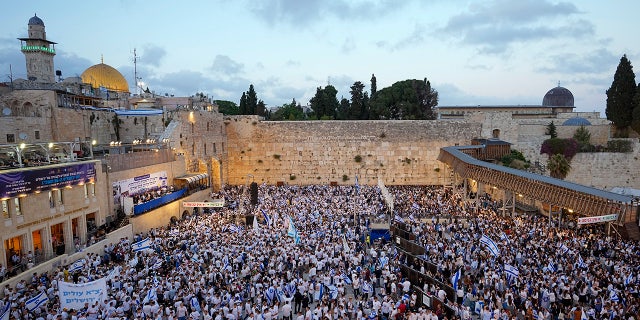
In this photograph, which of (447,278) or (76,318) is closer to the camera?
(76,318)

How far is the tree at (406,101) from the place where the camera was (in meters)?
40.7

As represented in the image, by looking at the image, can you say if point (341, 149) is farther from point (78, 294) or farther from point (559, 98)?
point (559, 98)

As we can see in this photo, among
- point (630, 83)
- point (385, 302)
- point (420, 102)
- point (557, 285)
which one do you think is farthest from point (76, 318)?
point (630, 83)

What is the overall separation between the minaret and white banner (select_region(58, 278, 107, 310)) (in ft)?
122

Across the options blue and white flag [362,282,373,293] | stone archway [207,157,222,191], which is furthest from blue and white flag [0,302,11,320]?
stone archway [207,157,222,191]

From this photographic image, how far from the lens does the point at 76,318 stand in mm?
9688

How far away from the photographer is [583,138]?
34062 mm

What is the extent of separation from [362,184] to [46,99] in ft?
75.0

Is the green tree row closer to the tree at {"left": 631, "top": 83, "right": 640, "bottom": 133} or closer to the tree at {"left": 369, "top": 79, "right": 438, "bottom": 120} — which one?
the tree at {"left": 631, "top": 83, "right": 640, "bottom": 133}

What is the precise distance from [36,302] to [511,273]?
13.1 metres

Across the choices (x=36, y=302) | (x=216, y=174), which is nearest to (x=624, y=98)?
(x=216, y=174)

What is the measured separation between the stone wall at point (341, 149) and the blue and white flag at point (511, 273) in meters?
22.3

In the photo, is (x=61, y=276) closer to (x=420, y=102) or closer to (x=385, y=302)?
(x=385, y=302)

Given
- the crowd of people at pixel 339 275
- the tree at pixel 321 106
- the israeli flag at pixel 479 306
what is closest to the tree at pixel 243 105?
the tree at pixel 321 106
